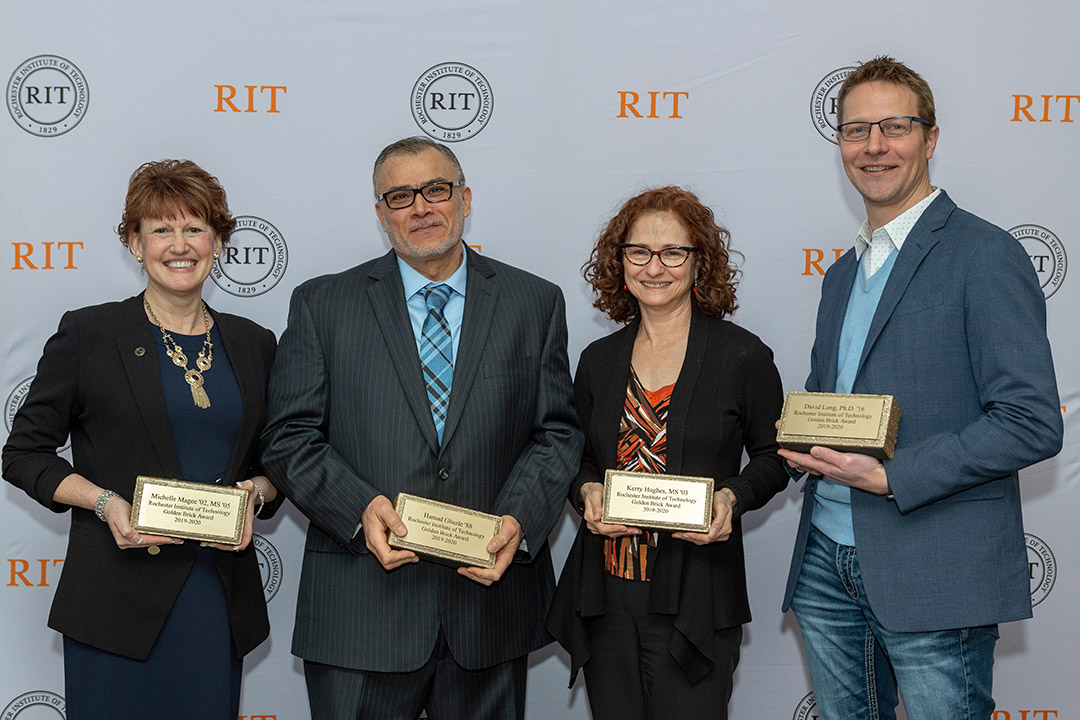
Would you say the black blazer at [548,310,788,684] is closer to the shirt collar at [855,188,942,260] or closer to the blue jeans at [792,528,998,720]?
the blue jeans at [792,528,998,720]

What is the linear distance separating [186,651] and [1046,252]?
317 centimetres

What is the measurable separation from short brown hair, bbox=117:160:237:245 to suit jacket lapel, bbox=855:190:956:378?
1688mm

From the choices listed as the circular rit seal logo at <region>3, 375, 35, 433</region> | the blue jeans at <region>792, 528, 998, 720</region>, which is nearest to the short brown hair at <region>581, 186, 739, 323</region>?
the blue jeans at <region>792, 528, 998, 720</region>

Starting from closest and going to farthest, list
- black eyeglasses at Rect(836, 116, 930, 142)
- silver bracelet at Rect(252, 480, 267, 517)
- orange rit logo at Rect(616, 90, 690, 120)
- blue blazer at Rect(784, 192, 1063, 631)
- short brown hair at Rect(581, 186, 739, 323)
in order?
blue blazer at Rect(784, 192, 1063, 631)
black eyeglasses at Rect(836, 116, 930, 142)
silver bracelet at Rect(252, 480, 267, 517)
short brown hair at Rect(581, 186, 739, 323)
orange rit logo at Rect(616, 90, 690, 120)

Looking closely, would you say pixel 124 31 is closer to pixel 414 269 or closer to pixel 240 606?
pixel 414 269

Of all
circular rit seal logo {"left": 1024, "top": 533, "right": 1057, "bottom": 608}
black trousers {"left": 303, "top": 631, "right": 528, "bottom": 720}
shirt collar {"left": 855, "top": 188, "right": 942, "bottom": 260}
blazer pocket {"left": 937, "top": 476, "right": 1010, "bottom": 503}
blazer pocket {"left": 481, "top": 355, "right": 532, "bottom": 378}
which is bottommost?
black trousers {"left": 303, "top": 631, "right": 528, "bottom": 720}

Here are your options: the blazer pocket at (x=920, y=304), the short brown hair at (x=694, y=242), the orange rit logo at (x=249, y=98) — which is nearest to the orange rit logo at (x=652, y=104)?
the short brown hair at (x=694, y=242)

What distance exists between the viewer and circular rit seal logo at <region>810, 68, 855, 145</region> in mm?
3275

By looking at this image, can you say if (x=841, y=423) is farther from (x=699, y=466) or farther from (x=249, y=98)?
(x=249, y=98)

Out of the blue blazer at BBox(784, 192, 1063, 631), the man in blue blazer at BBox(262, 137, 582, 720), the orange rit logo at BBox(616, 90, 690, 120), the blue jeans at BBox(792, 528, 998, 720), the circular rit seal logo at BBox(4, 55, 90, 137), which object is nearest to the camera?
the blue blazer at BBox(784, 192, 1063, 631)

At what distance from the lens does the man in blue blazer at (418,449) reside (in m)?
2.23

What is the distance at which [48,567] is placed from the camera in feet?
10.6

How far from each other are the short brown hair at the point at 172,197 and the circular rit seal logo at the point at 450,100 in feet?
3.48

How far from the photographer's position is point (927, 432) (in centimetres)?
201
